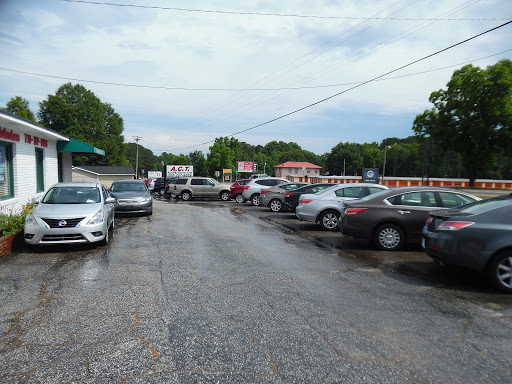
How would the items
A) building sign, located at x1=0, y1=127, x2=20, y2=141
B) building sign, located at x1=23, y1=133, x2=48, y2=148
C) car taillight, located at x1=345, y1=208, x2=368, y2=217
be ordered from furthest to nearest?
building sign, located at x1=23, y1=133, x2=48, y2=148, building sign, located at x1=0, y1=127, x2=20, y2=141, car taillight, located at x1=345, y1=208, x2=368, y2=217

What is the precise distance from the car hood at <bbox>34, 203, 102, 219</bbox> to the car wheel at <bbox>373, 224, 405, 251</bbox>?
6582 mm

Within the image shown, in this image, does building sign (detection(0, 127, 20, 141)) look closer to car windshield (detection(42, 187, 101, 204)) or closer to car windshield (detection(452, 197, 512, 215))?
car windshield (detection(42, 187, 101, 204))

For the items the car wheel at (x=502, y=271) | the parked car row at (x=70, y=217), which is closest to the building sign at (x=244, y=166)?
the parked car row at (x=70, y=217)

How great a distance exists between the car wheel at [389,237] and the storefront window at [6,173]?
11.1m

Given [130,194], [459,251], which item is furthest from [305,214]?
[130,194]

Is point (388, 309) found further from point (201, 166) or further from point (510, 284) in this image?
point (201, 166)

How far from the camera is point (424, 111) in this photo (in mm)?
46688

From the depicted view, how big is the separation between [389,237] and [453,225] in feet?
8.86

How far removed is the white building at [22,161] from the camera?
36.4 feet

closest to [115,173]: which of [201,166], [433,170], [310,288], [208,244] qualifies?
[201,166]

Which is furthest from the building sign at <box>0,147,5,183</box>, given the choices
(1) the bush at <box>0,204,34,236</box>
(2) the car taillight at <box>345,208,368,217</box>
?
(2) the car taillight at <box>345,208,368,217</box>

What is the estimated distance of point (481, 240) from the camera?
5391 mm

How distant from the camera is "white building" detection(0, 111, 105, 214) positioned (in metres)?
11.1

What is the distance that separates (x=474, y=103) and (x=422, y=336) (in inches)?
1810
